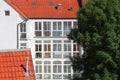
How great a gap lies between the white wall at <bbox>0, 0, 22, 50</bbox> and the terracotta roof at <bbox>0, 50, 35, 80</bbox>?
2306cm

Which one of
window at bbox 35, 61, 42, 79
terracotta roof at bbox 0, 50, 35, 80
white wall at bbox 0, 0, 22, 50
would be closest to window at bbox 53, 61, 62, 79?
window at bbox 35, 61, 42, 79

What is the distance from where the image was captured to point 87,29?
156ft

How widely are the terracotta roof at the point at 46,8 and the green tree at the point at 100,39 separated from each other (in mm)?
25002

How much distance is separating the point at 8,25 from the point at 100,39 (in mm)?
24783

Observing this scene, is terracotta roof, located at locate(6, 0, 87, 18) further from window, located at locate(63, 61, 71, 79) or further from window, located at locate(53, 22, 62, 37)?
window, located at locate(63, 61, 71, 79)

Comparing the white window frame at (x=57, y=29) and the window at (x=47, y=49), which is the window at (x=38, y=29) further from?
the white window frame at (x=57, y=29)

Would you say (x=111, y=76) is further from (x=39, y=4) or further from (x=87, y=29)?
(x=39, y=4)

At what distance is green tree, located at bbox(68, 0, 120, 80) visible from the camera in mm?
46156

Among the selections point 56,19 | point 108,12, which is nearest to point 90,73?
point 108,12

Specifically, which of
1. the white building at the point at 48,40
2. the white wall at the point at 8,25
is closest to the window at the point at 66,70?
the white building at the point at 48,40

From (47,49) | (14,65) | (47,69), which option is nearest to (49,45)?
(47,49)

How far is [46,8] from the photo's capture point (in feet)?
243

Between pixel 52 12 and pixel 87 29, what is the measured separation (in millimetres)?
26416

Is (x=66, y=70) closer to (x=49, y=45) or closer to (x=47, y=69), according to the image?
(x=47, y=69)
